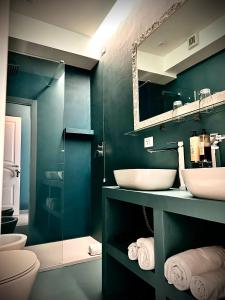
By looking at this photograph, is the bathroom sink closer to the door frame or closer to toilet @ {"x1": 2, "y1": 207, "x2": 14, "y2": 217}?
the door frame

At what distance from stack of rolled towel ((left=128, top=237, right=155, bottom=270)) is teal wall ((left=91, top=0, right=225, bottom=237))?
2.05 feet

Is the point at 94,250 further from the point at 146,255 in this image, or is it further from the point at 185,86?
the point at 185,86

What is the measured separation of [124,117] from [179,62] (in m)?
0.84

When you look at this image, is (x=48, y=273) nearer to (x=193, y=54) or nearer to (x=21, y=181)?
(x=21, y=181)

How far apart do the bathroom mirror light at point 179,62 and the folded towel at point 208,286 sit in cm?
94

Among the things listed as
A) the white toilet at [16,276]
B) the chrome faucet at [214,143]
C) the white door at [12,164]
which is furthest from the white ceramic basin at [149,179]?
the white door at [12,164]

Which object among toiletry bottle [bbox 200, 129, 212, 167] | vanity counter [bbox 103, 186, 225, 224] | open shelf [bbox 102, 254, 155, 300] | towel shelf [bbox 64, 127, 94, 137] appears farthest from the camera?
towel shelf [bbox 64, 127, 94, 137]

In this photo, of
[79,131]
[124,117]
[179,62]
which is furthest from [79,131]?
[179,62]

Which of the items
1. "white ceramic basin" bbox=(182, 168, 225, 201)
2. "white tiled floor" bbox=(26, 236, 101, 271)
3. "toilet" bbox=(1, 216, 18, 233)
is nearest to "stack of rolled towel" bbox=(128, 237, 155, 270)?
"white ceramic basin" bbox=(182, 168, 225, 201)

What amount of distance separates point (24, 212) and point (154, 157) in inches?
71.8

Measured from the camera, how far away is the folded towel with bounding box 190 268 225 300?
2.76ft

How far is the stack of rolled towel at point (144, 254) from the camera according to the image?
1143 millimetres

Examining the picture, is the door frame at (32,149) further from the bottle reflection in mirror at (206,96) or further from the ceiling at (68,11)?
the bottle reflection in mirror at (206,96)

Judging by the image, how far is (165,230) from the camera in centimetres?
104
